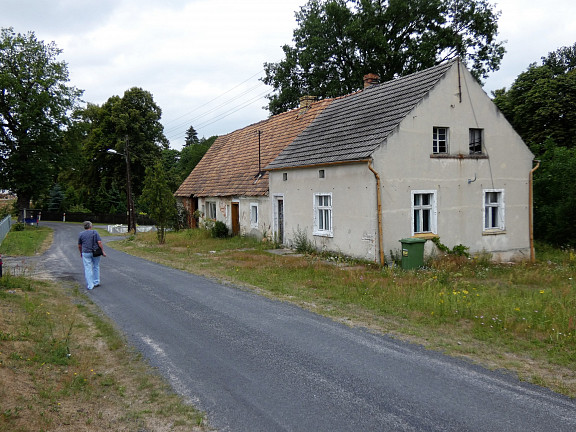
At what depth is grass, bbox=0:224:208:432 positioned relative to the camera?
4.34 metres

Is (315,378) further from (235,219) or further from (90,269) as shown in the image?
(235,219)

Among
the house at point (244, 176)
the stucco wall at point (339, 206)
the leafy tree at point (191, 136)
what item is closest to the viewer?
the stucco wall at point (339, 206)

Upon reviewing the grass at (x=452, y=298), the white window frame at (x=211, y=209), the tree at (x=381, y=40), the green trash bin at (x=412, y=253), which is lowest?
the grass at (x=452, y=298)

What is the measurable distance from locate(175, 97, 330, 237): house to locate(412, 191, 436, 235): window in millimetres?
7818

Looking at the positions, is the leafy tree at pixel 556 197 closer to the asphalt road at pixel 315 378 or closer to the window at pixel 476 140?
the window at pixel 476 140

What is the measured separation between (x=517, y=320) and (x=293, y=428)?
210 inches

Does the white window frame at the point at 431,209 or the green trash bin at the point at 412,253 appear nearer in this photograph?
the green trash bin at the point at 412,253

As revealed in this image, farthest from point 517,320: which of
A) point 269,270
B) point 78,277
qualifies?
point 78,277

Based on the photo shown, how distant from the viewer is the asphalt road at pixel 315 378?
175 inches

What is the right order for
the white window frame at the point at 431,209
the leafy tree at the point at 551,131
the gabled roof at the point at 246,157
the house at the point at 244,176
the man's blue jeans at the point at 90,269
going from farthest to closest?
the gabled roof at the point at 246,157 → the house at the point at 244,176 → the leafy tree at the point at 551,131 → the white window frame at the point at 431,209 → the man's blue jeans at the point at 90,269

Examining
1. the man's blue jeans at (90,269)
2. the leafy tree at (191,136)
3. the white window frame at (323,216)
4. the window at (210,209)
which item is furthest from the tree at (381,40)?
the leafy tree at (191,136)

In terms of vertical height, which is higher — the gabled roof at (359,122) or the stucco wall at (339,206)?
the gabled roof at (359,122)

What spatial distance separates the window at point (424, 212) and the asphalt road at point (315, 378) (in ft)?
26.7

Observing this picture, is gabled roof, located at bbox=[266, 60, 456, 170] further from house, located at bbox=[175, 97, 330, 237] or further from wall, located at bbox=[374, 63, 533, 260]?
house, located at bbox=[175, 97, 330, 237]
